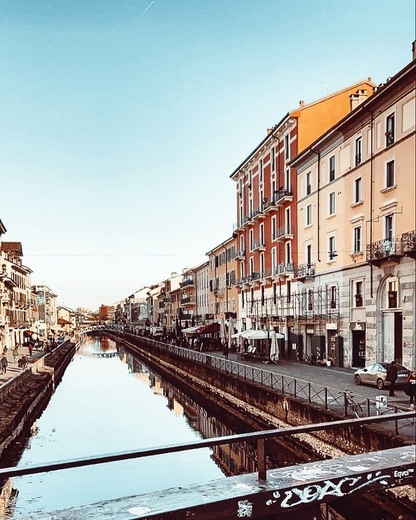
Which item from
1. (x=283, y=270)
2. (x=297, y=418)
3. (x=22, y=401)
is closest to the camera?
(x=297, y=418)

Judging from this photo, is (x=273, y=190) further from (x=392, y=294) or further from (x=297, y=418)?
(x=297, y=418)

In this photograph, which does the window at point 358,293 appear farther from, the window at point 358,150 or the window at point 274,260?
the window at point 274,260

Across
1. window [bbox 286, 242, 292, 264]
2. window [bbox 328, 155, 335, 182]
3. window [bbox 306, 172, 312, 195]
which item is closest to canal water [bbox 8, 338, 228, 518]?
window [bbox 286, 242, 292, 264]

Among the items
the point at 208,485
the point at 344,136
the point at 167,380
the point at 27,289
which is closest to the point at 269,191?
the point at 344,136

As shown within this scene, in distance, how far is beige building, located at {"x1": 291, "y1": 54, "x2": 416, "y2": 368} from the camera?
44.1 ft

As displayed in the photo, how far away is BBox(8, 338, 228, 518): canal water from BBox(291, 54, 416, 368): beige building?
22.9 feet

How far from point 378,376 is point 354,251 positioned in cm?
608

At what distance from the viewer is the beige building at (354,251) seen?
Answer: 44.1 feet

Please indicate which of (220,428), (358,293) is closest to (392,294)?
(358,293)

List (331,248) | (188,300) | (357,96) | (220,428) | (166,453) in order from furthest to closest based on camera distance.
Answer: (188,300), (357,96), (331,248), (220,428), (166,453)

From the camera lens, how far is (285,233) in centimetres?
2700

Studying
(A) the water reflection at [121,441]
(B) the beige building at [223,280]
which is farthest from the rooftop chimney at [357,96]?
(B) the beige building at [223,280]

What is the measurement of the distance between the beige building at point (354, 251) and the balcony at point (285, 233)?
1224mm

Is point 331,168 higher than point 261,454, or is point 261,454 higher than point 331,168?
point 331,168
